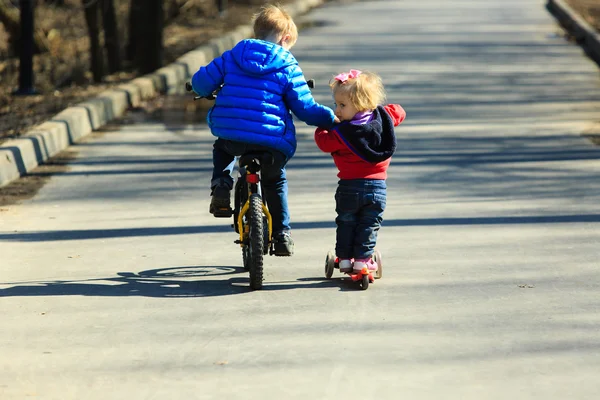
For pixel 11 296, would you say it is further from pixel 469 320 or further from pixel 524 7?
pixel 524 7

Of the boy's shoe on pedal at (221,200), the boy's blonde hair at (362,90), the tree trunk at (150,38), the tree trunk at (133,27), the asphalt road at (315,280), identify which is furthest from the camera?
the tree trunk at (133,27)

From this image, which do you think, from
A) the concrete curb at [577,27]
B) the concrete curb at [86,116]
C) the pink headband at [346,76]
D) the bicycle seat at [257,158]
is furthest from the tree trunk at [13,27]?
the pink headband at [346,76]

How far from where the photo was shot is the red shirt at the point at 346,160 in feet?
20.1

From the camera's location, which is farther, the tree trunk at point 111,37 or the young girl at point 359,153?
the tree trunk at point 111,37

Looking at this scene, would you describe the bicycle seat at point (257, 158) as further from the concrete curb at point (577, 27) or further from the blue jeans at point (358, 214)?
the concrete curb at point (577, 27)

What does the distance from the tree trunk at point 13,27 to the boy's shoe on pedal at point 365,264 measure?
12609mm

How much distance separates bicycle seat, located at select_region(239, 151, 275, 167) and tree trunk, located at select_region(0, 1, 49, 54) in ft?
40.7

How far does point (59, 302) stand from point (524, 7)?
24.4 m

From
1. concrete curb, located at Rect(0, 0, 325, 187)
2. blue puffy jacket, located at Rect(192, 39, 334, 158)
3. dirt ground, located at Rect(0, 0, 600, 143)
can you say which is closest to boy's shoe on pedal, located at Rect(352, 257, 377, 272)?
blue puffy jacket, located at Rect(192, 39, 334, 158)

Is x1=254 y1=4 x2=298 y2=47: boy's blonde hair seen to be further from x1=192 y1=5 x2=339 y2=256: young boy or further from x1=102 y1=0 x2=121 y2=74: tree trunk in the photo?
x1=102 y1=0 x2=121 y2=74: tree trunk

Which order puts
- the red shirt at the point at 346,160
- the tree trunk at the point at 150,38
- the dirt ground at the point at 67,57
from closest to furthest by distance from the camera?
the red shirt at the point at 346,160 < the dirt ground at the point at 67,57 < the tree trunk at the point at 150,38

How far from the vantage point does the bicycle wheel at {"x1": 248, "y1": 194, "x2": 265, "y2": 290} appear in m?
6.01

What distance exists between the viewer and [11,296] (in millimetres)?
Result: 6078

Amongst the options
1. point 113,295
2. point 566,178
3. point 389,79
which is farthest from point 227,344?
point 389,79
